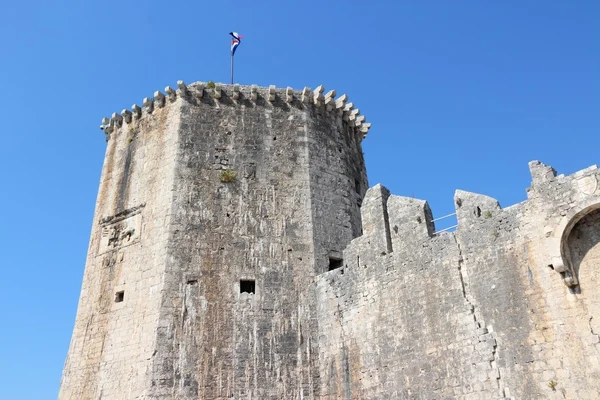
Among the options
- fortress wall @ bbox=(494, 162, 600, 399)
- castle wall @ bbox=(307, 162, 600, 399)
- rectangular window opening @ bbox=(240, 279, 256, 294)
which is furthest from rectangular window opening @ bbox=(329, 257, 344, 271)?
fortress wall @ bbox=(494, 162, 600, 399)

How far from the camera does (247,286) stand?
13195mm

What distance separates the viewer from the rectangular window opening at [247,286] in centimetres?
1312

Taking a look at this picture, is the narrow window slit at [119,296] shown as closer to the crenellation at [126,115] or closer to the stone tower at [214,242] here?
the stone tower at [214,242]

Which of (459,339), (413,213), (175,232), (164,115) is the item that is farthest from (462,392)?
(164,115)

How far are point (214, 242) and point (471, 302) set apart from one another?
5918 mm

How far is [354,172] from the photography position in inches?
640

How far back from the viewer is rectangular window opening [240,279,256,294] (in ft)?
43.0

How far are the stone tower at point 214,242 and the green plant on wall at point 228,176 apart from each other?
3cm

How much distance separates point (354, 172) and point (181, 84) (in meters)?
5.29

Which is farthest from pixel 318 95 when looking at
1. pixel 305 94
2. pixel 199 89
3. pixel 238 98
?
pixel 199 89

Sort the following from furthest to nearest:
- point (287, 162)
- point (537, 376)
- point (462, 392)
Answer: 1. point (287, 162)
2. point (462, 392)
3. point (537, 376)

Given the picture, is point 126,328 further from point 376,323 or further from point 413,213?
point 413,213

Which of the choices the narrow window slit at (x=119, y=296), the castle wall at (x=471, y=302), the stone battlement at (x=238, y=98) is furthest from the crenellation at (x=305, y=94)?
the narrow window slit at (x=119, y=296)

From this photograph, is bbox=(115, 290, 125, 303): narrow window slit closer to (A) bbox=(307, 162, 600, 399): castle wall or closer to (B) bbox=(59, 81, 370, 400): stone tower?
(B) bbox=(59, 81, 370, 400): stone tower
